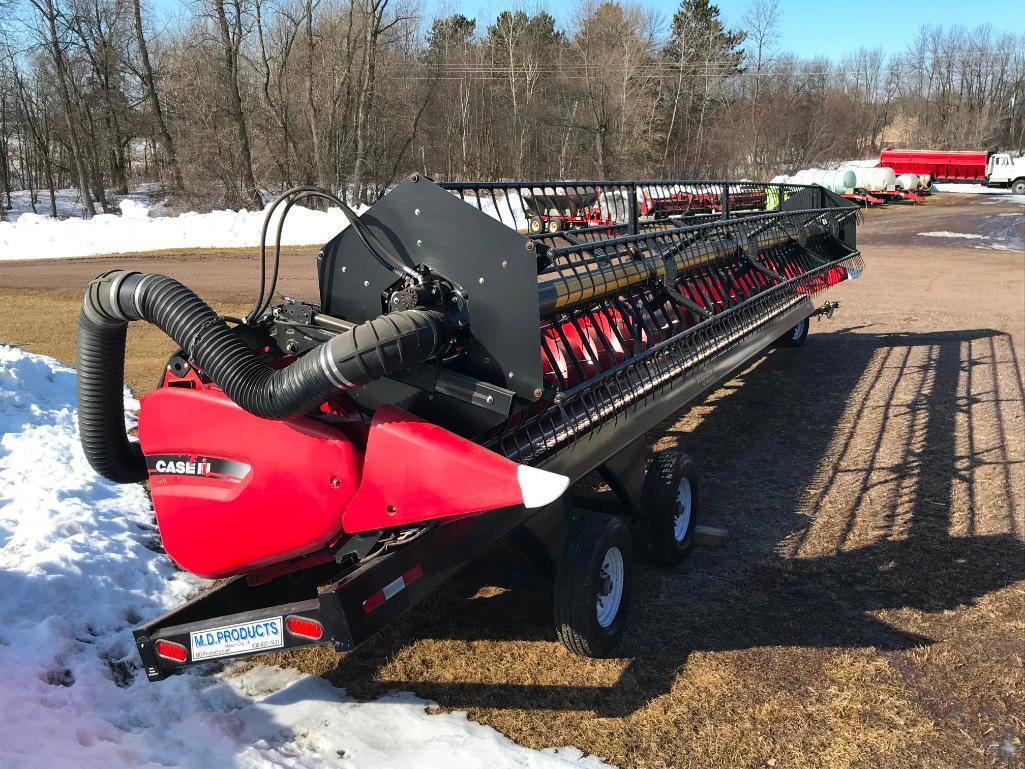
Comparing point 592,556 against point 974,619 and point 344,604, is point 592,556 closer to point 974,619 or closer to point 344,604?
point 344,604

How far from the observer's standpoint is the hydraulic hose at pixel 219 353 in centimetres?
266

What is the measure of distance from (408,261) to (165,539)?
1505 mm

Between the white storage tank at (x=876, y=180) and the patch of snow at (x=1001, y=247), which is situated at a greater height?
the white storage tank at (x=876, y=180)

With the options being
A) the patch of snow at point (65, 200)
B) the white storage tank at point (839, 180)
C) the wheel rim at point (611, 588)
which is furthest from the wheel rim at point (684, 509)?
the white storage tank at point (839, 180)

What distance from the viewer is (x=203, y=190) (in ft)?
98.7

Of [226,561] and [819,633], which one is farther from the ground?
[226,561]

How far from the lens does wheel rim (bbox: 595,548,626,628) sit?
12.3 ft

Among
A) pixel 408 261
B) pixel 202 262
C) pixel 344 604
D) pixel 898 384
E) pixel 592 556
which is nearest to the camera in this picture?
pixel 344 604

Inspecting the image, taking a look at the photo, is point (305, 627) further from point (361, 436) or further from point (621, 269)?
point (621, 269)

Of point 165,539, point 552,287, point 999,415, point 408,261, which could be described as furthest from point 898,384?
point 165,539

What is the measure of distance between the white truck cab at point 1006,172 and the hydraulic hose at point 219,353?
49.6 m

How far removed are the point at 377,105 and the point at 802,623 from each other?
102 feet

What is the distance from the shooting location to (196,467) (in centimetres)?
312

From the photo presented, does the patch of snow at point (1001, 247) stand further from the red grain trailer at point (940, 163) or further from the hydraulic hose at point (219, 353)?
the hydraulic hose at point (219, 353)
